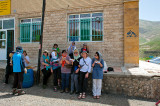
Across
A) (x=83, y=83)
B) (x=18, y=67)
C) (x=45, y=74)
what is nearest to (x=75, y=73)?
(x=83, y=83)

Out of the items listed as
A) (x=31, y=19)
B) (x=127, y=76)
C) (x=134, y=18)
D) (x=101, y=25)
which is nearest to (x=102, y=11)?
(x=101, y=25)

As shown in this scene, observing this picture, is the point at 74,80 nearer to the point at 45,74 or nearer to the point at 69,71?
the point at 69,71

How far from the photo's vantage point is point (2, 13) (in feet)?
32.5

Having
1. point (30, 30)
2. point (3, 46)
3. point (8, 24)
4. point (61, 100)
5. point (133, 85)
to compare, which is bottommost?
point (61, 100)

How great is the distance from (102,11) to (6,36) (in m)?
7.61

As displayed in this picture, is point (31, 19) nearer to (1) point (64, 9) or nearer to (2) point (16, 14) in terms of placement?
(2) point (16, 14)

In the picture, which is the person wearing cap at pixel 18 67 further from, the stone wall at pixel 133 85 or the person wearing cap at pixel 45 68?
the stone wall at pixel 133 85

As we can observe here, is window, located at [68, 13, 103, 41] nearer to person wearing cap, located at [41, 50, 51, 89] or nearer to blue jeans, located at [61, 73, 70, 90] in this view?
person wearing cap, located at [41, 50, 51, 89]

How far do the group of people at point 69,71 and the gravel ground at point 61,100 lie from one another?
10.2 inches

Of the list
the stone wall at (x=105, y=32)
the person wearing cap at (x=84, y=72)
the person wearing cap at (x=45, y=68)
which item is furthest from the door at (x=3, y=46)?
the person wearing cap at (x=84, y=72)

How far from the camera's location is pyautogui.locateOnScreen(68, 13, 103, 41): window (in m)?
7.65

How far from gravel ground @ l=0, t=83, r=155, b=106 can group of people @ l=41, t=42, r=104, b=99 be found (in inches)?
11.2

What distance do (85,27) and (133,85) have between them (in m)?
4.55

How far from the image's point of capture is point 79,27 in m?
8.02
